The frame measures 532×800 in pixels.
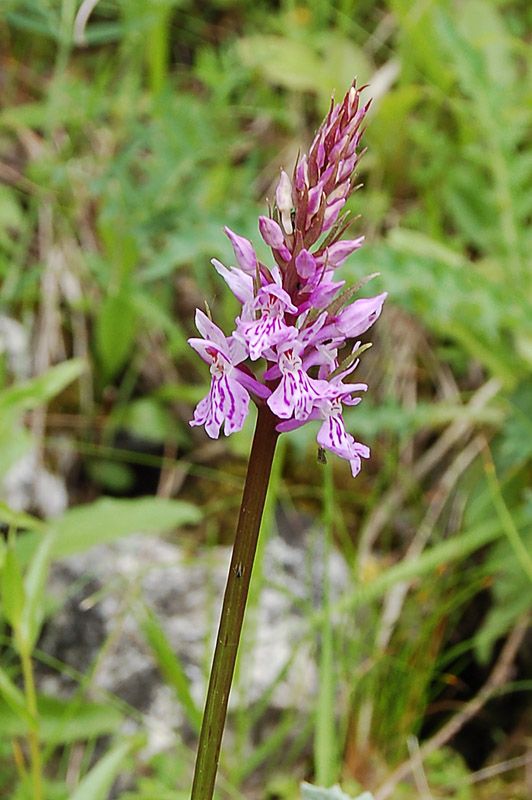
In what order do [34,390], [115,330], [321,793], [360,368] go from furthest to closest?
[360,368] → [115,330] → [34,390] → [321,793]

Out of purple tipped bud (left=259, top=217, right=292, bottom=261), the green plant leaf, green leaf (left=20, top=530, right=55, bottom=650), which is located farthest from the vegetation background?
purple tipped bud (left=259, top=217, right=292, bottom=261)

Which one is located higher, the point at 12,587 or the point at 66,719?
the point at 12,587

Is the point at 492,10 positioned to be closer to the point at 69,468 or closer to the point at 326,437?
the point at 69,468

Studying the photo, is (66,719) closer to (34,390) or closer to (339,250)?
(34,390)

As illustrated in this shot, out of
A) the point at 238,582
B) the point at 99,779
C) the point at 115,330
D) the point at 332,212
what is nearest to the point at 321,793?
the point at 238,582

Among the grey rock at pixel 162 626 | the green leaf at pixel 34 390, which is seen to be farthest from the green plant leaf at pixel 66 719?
the green leaf at pixel 34 390

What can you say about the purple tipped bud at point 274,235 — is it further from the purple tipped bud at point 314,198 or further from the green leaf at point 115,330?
the green leaf at point 115,330
